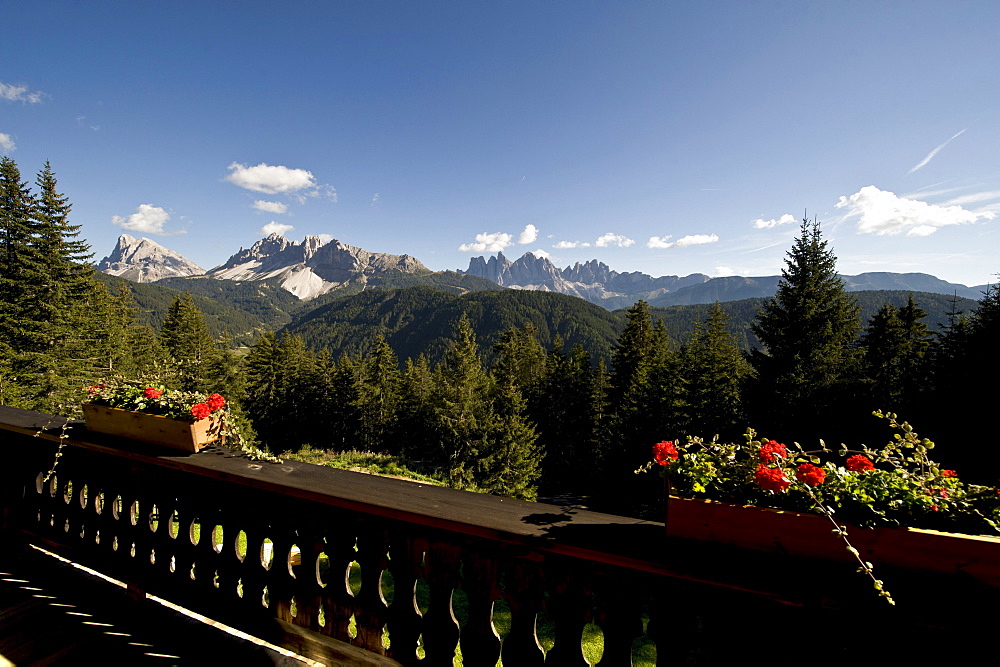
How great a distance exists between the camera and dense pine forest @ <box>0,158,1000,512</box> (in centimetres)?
1583

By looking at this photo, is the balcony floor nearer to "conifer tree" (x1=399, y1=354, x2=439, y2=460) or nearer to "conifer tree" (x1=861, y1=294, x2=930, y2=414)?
"conifer tree" (x1=861, y1=294, x2=930, y2=414)

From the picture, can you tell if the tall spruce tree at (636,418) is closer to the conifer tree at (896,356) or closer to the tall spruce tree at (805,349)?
the tall spruce tree at (805,349)

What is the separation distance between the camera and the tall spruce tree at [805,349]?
52.0 feet

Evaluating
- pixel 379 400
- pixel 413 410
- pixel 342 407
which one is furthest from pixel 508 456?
pixel 342 407

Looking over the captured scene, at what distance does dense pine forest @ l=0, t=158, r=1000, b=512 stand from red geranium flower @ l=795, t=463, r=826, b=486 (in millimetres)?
4504

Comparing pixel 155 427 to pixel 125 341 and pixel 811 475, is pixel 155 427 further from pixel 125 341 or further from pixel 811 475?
pixel 125 341

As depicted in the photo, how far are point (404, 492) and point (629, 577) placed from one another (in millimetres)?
1030

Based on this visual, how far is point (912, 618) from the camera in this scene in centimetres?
108

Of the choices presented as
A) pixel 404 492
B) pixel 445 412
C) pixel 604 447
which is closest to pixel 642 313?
pixel 604 447

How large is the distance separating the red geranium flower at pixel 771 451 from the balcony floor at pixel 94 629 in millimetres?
2486

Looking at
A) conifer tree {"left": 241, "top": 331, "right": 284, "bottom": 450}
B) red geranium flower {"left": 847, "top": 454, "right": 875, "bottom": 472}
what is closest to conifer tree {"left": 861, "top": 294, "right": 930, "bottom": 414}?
red geranium flower {"left": 847, "top": 454, "right": 875, "bottom": 472}

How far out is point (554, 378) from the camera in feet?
110

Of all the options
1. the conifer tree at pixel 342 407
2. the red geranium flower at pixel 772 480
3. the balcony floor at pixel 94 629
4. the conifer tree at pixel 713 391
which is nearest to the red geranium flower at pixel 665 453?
the red geranium flower at pixel 772 480

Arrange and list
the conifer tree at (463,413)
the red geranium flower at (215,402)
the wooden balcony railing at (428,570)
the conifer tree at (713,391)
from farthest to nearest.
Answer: the conifer tree at (463,413)
the conifer tree at (713,391)
the red geranium flower at (215,402)
the wooden balcony railing at (428,570)
